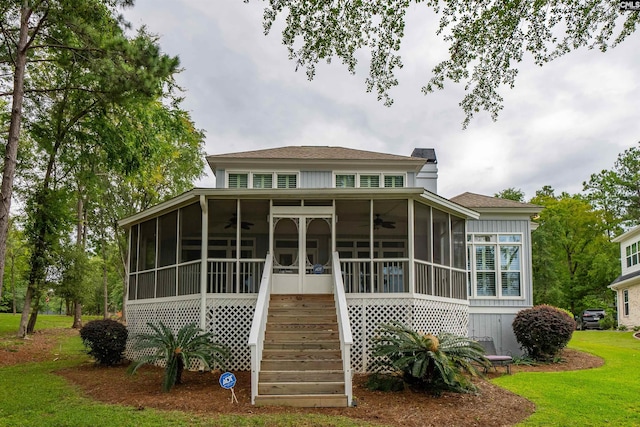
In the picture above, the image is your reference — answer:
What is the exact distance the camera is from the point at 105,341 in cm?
1285

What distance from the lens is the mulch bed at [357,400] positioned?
7914 millimetres

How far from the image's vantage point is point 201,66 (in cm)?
1448

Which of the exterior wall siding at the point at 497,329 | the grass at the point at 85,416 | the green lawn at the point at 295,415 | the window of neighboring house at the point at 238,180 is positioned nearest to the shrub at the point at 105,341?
the green lawn at the point at 295,415

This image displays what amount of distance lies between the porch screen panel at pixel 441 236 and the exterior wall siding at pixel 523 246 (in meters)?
1.67

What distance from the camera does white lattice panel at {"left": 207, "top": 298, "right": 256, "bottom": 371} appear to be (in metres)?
11.6

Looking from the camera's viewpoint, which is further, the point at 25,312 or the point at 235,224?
the point at 25,312

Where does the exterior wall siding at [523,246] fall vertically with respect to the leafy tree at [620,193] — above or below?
below

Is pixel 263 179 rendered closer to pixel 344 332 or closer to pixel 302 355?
pixel 302 355

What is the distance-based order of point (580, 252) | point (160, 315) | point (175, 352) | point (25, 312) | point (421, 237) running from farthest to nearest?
point (580, 252), point (25, 312), point (421, 237), point (160, 315), point (175, 352)

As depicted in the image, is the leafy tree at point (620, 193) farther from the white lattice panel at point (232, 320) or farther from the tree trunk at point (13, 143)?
the tree trunk at point (13, 143)

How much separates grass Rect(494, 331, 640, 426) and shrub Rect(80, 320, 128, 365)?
8.90 m

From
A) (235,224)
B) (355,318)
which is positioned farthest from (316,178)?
(355,318)

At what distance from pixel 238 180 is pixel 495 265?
26.5 ft

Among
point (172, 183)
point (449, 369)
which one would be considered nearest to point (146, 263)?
point (449, 369)
